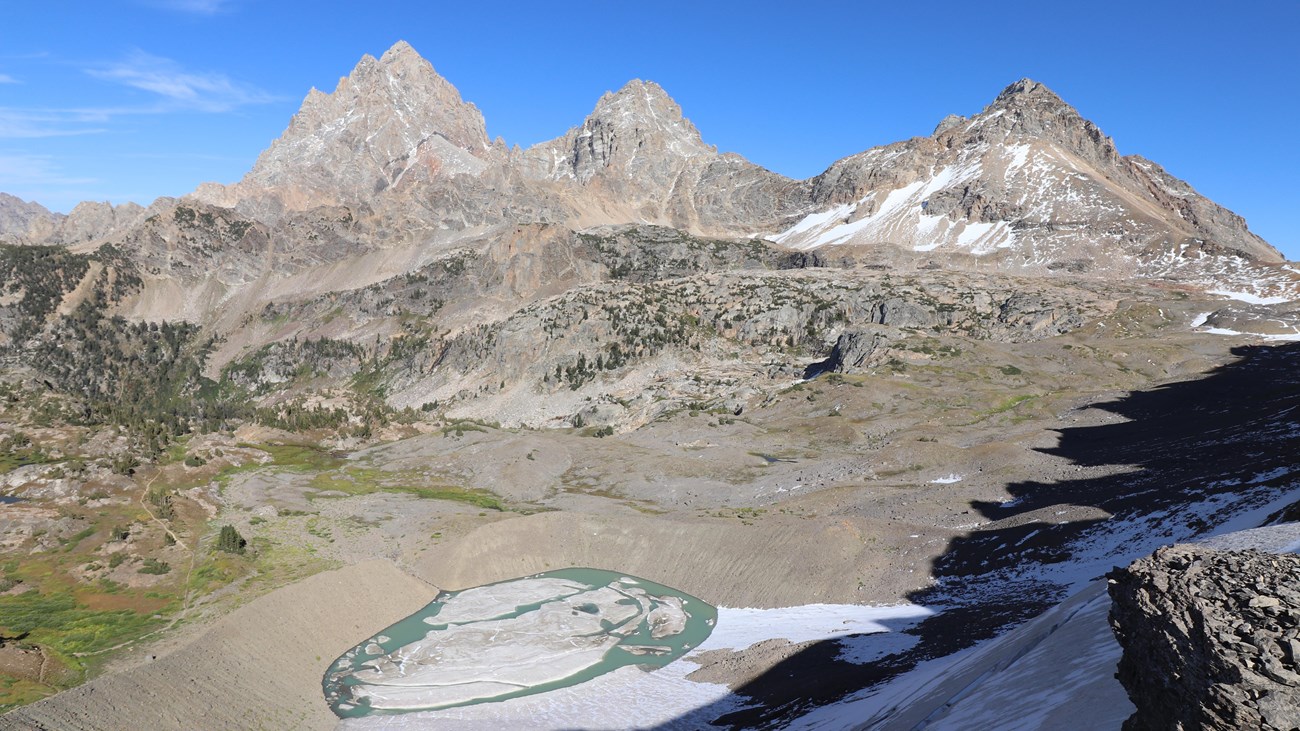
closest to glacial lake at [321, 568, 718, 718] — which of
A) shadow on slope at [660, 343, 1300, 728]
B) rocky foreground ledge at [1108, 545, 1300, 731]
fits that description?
shadow on slope at [660, 343, 1300, 728]

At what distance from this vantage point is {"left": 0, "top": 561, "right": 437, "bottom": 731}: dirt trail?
3142cm

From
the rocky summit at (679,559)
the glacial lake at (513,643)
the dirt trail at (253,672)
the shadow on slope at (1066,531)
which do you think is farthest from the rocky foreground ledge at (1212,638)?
the dirt trail at (253,672)

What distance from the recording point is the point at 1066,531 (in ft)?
154

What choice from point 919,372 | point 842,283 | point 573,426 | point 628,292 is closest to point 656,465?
point 573,426

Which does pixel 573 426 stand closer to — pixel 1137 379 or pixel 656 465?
pixel 656 465

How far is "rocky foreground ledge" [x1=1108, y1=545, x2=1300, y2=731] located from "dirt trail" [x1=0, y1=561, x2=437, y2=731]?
1448 inches

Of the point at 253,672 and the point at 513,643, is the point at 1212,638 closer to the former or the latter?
the point at 513,643

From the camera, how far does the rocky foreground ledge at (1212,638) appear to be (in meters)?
11.8


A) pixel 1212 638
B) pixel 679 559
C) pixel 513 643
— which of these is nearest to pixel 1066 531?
pixel 679 559

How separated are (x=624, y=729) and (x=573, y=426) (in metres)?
99.1

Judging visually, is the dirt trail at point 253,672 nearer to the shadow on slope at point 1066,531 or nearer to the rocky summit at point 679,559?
the rocky summit at point 679,559

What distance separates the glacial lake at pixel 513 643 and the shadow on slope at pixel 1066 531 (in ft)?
30.9

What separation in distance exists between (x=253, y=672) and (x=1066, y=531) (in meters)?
50.3

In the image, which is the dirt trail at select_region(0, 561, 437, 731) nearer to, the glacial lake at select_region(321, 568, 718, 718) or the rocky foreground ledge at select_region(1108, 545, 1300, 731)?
the glacial lake at select_region(321, 568, 718, 718)
